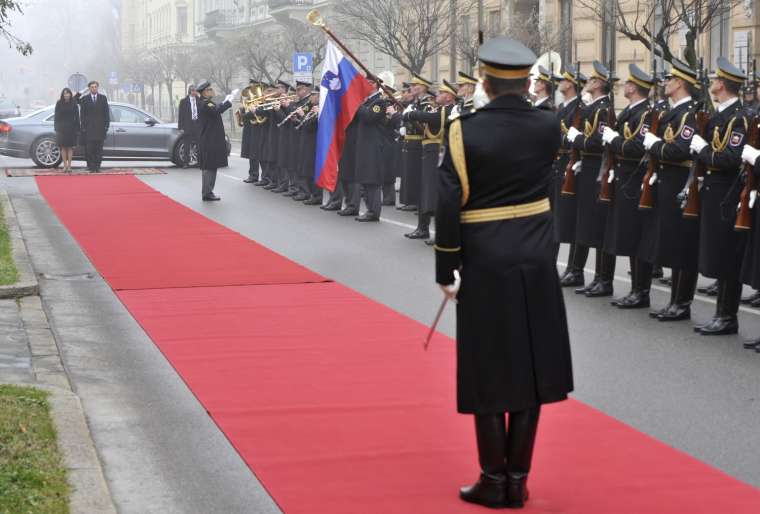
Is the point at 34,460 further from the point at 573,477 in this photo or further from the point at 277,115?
the point at 277,115

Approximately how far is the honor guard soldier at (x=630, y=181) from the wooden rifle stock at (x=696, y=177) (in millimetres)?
672

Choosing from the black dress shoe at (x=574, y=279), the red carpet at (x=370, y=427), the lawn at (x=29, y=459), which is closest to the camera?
the lawn at (x=29, y=459)

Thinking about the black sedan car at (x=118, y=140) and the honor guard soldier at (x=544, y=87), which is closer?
the honor guard soldier at (x=544, y=87)

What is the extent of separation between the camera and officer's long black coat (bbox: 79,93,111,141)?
2873 centimetres

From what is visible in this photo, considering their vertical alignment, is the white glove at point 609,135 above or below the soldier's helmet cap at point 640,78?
below

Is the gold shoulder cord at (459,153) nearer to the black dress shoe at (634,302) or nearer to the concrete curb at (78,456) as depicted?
the concrete curb at (78,456)

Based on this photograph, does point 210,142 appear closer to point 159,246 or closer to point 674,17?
point 159,246

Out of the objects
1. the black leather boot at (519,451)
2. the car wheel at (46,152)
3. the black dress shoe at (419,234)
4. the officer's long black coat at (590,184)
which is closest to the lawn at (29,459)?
the black leather boot at (519,451)

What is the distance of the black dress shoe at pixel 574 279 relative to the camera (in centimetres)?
1252

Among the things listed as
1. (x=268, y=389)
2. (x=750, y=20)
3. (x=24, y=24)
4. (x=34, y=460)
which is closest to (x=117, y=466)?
(x=34, y=460)

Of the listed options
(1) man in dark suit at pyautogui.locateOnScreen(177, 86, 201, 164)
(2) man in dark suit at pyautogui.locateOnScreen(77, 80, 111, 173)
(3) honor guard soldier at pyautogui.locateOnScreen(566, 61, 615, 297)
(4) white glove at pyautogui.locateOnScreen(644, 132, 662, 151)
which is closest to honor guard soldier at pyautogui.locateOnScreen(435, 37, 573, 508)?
(4) white glove at pyautogui.locateOnScreen(644, 132, 662, 151)

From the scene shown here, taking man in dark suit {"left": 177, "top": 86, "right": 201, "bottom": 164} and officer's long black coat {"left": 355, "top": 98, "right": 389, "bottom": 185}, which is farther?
man in dark suit {"left": 177, "top": 86, "right": 201, "bottom": 164}

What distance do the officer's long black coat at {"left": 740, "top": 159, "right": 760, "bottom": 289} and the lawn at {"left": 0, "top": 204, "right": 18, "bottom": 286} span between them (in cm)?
585

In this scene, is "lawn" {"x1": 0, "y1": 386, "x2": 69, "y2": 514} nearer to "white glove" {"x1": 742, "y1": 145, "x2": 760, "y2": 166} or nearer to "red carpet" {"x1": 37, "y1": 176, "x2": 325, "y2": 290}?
"white glove" {"x1": 742, "y1": 145, "x2": 760, "y2": 166}
